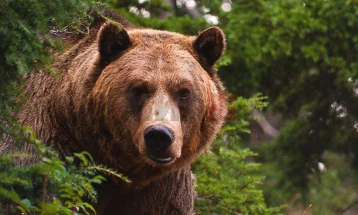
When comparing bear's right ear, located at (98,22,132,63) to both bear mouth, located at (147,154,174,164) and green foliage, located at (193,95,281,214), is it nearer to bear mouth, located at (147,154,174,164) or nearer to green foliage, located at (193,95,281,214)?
bear mouth, located at (147,154,174,164)

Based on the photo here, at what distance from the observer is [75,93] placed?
7887 millimetres

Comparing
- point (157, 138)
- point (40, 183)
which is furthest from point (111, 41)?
point (40, 183)

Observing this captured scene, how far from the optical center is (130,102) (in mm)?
7609

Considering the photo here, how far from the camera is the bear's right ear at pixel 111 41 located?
776 cm

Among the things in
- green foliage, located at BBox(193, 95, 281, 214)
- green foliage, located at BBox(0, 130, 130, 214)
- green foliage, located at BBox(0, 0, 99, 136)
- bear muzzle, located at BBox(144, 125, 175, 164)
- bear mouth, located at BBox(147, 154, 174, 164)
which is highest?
green foliage, located at BBox(0, 0, 99, 136)

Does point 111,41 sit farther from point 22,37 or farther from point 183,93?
point 22,37

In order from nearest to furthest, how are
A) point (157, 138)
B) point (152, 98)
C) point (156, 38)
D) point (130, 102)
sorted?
point (157, 138) < point (152, 98) < point (130, 102) < point (156, 38)

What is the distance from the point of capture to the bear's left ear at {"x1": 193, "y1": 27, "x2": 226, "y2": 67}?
319 inches

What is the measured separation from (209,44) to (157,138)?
118 centimetres

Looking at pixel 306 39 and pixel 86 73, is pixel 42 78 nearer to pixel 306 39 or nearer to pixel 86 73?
pixel 86 73

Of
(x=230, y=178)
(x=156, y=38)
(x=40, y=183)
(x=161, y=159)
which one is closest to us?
(x=40, y=183)

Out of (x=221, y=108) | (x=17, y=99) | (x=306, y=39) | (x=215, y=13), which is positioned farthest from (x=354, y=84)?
(x=17, y=99)

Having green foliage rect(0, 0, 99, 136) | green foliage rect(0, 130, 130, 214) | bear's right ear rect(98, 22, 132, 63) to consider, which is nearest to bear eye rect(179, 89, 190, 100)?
bear's right ear rect(98, 22, 132, 63)

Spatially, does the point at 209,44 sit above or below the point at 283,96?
above
